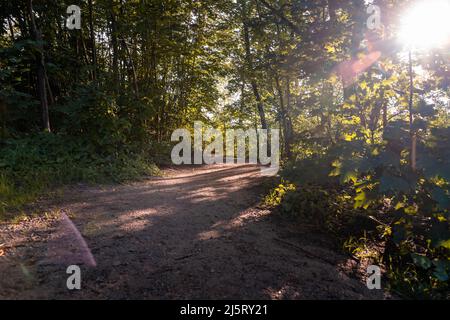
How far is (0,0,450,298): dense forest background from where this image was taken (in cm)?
312

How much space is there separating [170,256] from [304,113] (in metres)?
5.08

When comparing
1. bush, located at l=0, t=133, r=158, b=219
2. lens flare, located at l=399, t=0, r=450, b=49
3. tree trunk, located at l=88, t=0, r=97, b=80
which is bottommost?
bush, located at l=0, t=133, r=158, b=219

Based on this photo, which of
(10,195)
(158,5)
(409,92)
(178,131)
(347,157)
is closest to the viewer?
(347,157)

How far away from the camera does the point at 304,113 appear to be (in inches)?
275

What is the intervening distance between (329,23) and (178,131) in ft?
33.6

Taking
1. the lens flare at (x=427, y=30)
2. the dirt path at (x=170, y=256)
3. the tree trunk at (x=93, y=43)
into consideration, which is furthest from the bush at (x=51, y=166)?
the lens flare at (x=427, y=30)

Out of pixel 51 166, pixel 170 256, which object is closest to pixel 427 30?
pixel 170 256

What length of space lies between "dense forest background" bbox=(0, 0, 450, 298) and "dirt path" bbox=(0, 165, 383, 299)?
0.71 metres

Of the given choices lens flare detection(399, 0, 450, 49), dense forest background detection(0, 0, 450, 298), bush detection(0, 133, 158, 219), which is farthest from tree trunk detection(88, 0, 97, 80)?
lens flare detection(399, 0, 450, 49)

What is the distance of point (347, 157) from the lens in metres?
3.22

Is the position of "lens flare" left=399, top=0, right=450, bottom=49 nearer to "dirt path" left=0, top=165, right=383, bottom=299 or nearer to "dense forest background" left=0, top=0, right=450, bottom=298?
"dense forest background" left=0, top=0, right=450, bottom=298
